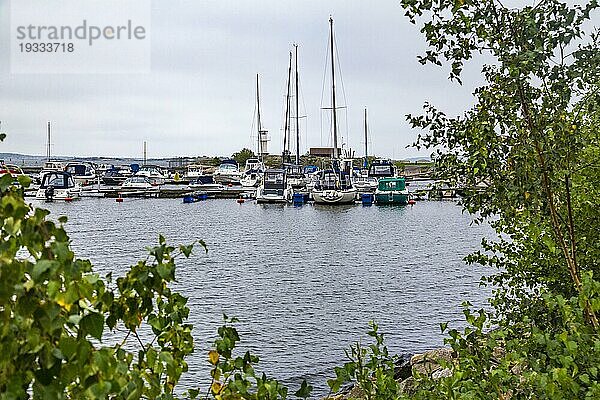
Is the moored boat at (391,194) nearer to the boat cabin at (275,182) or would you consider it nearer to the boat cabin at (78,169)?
the boat cabin at (275,182)

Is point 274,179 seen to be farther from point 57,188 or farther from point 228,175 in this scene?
Result: point 228,175

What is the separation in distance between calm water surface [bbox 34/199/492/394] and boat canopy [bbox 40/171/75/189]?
38.7 ft

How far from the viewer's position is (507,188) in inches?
175

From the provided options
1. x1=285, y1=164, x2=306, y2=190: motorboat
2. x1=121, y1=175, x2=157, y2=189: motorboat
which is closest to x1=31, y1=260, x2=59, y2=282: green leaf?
x1=285, y1=164, x2=306, y2=190: motorboat

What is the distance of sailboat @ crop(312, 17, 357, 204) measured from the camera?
61781 millimetres

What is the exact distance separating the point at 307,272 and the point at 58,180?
47.9 meters

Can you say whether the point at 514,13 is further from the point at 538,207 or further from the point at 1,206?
the point at 1,206

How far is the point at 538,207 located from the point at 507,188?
0.80 feet

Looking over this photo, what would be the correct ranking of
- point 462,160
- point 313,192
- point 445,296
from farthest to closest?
point 313,192 < point 445,296 < point 462,160

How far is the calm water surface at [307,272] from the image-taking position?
1759 cm

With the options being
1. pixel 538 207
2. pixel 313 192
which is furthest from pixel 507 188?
pixel 313 192

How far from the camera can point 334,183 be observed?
209 ft

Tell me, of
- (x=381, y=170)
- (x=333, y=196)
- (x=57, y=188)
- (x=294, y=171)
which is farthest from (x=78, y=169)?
(x=333, y=196)

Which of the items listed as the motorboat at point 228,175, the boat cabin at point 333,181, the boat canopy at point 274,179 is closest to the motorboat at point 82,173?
the motorboat at point 228,175
